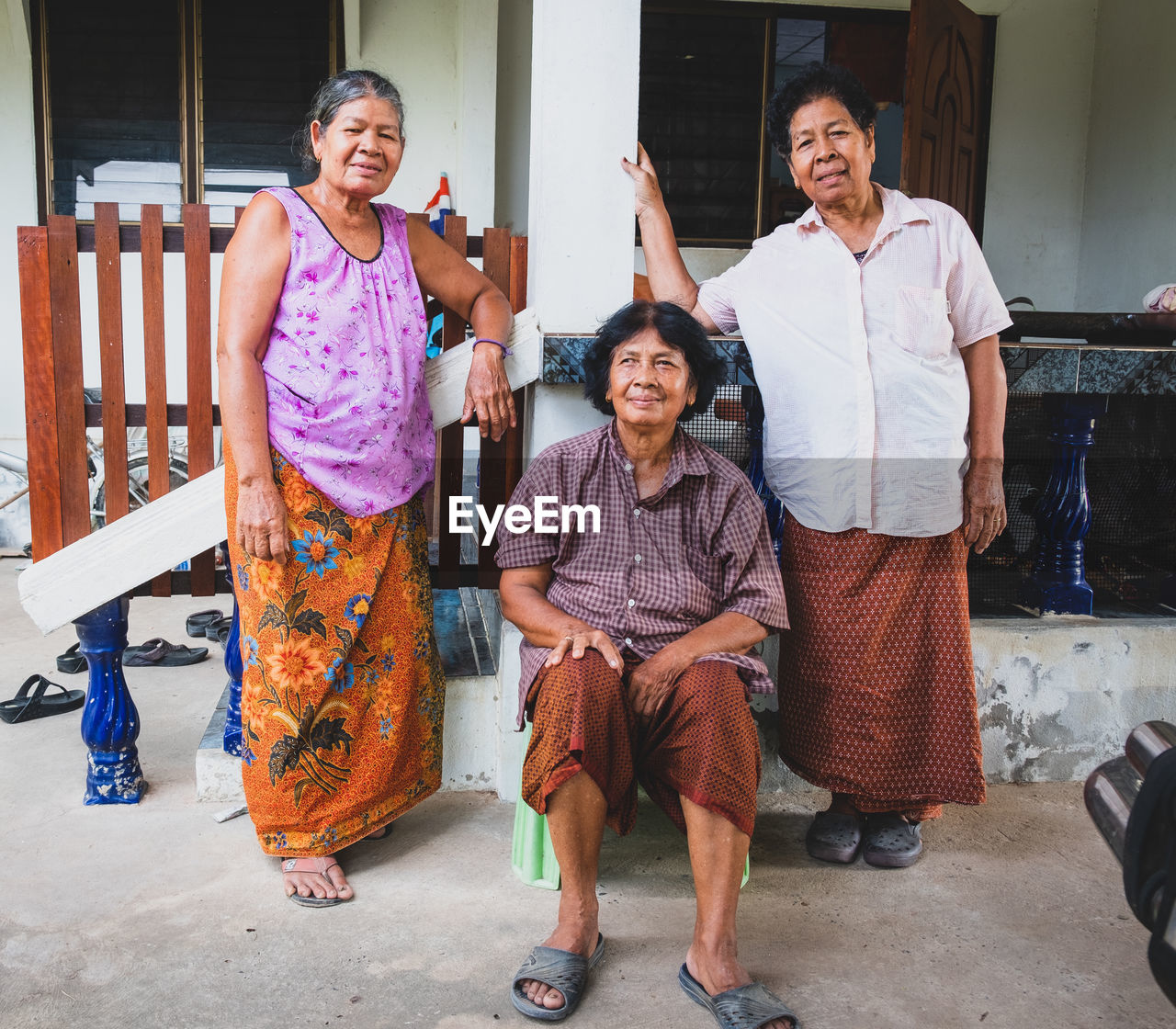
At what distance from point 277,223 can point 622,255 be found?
2.90ft

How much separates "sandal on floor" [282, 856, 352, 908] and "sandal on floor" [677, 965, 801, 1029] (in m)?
0.84

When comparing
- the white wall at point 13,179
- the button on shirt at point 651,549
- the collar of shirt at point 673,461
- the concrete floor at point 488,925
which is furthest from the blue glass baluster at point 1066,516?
the white wall at point 13,179

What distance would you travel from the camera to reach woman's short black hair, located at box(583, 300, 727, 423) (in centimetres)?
232

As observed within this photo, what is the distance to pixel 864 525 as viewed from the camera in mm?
2453

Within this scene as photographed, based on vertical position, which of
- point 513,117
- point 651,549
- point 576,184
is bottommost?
point 651,549

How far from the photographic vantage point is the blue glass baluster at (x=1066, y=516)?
120 inches

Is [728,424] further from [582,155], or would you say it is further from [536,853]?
[536,853]

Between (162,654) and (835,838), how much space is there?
8.57 ft

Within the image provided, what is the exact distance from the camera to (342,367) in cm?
235

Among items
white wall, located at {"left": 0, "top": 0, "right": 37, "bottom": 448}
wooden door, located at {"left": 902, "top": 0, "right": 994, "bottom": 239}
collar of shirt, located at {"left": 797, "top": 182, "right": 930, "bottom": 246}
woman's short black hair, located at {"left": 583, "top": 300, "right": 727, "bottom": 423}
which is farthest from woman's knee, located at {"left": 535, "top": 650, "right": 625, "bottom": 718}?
white wall, located at {"left": 0, "top": 0, "right": 37, "bottom": 448}

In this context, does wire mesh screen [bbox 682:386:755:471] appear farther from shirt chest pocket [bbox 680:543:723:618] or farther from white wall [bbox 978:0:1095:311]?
white wall [bbox 978:0:1095:311]

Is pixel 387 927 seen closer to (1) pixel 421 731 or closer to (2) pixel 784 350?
(1) pixel 421 731

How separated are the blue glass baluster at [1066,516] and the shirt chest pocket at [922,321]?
847 mm

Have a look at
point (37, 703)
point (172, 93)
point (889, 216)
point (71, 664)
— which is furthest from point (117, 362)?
point (172, 93)
